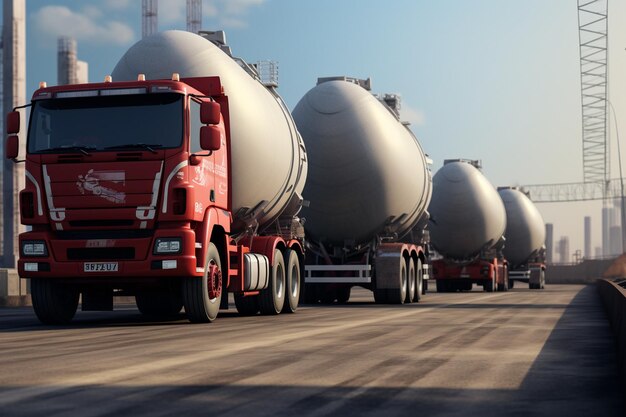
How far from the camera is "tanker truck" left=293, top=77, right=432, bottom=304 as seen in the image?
21359 mm

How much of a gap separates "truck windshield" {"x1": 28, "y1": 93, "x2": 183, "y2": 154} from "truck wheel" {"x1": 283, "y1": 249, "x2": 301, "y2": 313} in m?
5.25

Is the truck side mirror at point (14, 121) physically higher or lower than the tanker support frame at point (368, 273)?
higher

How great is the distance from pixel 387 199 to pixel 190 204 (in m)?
9.83

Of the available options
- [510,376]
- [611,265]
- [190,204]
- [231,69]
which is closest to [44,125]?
[190,204]

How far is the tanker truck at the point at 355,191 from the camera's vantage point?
2136 centimetres

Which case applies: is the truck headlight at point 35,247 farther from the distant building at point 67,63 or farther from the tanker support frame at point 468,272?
the distant building at point 67,63

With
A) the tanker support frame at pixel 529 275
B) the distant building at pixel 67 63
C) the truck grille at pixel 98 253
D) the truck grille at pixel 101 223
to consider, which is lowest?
the tanker support frame at pixel 529 275

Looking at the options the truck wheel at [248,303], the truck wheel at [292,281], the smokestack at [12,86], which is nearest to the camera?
the truck wheel at [248,303]

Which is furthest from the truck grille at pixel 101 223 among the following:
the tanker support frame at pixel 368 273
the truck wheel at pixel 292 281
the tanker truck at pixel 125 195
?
the tanker support frame at pixel 368 273

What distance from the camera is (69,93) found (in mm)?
13297

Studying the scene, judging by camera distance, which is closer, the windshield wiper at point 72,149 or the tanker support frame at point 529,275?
the windshield wiper at point 72,149

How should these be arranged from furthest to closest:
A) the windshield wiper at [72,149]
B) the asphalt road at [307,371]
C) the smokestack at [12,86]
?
the smokestack at [12,86], the windshield wiper at [72,149], the asphalt road at [307,371]

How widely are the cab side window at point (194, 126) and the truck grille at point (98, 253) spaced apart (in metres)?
1.57

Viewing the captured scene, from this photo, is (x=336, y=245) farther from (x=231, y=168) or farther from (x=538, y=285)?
(x=538, y=285)
